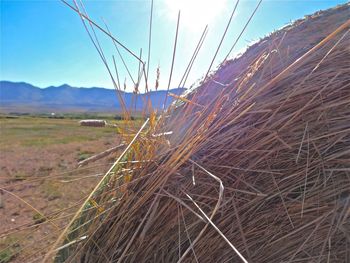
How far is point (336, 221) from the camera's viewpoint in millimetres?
1636

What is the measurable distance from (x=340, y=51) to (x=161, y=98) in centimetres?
100

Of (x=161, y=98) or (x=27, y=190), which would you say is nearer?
(x=161, y=98)

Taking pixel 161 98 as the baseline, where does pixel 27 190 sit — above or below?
below

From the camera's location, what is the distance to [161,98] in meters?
1.73

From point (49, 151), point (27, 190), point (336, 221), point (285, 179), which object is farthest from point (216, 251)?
point (49, 151)

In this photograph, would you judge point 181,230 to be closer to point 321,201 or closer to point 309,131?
point 321,201

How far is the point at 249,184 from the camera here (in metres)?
1.62

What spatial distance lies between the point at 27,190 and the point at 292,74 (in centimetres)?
675

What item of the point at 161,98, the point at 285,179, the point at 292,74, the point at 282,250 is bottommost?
the point at 282,250

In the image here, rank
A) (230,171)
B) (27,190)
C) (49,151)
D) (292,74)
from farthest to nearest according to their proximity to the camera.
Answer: (49,151), (27,190), (292,74), (230,171)

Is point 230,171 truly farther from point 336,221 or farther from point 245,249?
point 336,221

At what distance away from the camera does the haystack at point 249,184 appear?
1.60 meters

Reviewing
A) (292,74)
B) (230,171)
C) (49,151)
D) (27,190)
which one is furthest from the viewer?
(49,151)

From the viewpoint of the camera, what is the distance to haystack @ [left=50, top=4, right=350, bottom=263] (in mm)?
1602
